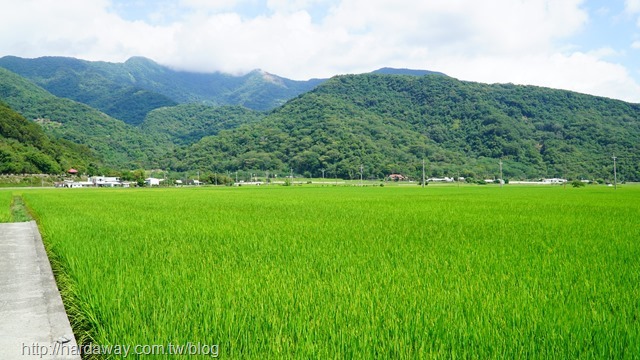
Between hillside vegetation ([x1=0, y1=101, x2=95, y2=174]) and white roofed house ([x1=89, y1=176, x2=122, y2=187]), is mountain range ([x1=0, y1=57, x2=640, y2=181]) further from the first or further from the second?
white roofed house ([x1=89, y1=176, x2=122, y2=187])

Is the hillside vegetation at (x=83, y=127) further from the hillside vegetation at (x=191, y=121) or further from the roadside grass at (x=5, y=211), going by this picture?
the roadside grass at (x=5, y=211)

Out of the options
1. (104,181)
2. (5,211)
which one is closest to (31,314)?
(5,211)

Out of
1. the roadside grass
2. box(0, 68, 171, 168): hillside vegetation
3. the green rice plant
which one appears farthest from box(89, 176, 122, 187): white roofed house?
the roadside grass

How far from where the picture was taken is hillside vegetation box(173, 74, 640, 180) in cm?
10600

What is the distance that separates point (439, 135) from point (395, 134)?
1459cm

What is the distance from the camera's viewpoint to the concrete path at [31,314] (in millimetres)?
2379

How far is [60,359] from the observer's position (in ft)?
7.40

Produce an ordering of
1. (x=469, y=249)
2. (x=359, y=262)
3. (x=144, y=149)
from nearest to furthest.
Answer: (x=359, y=262) → (x=469, y=249) → (x=144, y=149)

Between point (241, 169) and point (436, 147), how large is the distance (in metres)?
52.8

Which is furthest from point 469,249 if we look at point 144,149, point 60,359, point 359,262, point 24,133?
point 144,149

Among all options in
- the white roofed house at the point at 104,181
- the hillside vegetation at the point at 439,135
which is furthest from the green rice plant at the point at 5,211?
the hillside vegetation at the point at 439,135

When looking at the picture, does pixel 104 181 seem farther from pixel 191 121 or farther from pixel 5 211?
pixel 191 121

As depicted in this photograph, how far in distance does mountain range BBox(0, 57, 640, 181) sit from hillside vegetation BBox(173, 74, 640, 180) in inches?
11.8

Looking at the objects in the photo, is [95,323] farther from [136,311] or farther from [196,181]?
[196,181]
